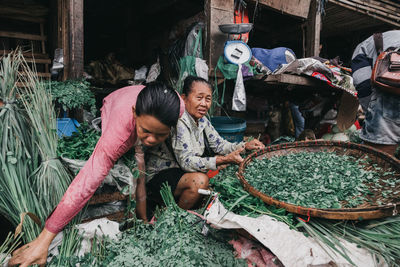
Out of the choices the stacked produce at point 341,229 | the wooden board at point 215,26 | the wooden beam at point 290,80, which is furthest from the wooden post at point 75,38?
the wooden beam at point 290,80

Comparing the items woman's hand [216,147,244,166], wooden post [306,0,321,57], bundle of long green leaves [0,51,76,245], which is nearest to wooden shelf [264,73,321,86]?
wooden post [306,0,321,57]

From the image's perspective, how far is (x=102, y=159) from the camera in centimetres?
150

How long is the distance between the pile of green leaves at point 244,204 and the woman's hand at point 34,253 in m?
1.02

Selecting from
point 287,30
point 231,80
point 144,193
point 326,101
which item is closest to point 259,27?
point 287,30

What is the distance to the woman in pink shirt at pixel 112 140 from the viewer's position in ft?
4.47

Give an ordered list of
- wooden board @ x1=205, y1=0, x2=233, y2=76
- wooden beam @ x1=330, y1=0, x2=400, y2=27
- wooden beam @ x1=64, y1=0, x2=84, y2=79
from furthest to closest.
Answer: wooden beam @ x1=330, y1=0, x2=400, y2=27, wooden board @ x1=205, y1=0, x2=233, y2=76, wooden beam @ x1=64, y1=0, x2=84, y2=79

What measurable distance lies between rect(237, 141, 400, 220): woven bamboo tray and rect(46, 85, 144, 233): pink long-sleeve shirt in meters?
0.84

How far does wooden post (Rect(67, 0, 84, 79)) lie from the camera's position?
2645 mm

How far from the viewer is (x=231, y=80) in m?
3.64

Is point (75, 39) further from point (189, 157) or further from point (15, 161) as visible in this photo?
point (189, 157)

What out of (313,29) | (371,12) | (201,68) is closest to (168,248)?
(201,68)

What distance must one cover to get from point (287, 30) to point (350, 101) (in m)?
2.07

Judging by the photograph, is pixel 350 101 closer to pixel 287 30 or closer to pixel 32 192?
pixel 287 30

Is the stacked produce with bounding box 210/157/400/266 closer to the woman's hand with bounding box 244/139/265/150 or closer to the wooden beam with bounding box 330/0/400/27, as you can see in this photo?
the woman's hand with bounding box 244/139/265/150
